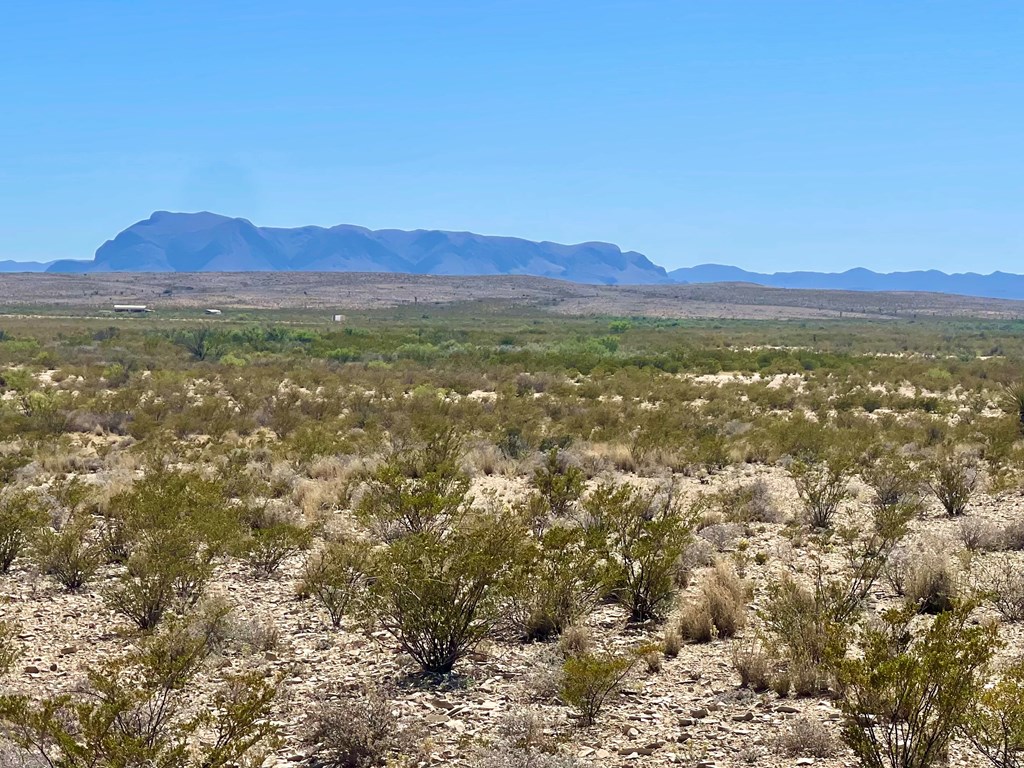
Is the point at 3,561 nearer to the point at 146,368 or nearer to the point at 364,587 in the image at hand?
the point at 364,587

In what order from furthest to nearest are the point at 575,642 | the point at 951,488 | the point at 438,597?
the point at 951,488
the point at 575,642
the point at 438,597

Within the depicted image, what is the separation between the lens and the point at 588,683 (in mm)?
6660

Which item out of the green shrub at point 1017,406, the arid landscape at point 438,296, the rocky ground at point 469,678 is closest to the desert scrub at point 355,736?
the rocky ground at point 469,678

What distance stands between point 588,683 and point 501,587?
1698 millimetres

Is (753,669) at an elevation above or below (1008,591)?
below

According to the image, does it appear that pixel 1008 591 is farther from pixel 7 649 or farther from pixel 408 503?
pixel 7 649

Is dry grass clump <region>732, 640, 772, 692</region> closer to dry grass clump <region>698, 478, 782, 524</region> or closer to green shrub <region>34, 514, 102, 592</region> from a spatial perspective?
dry grass clump <region>698, 478, 782, 524</region>

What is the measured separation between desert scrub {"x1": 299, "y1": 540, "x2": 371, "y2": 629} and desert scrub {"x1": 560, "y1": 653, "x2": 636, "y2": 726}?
2639mm

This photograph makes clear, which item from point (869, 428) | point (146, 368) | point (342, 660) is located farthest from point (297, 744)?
point (146, 368)

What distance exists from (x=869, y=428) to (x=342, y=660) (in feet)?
57.3

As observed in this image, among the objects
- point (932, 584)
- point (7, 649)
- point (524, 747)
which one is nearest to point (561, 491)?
point (932, 584)

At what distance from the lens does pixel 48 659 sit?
7844 mm

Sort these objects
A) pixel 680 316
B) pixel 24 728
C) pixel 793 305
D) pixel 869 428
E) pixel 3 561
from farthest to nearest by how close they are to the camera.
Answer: pixel 793 305, pixel 680 316, pixel 869 428, pixel 3 561, pixel 24 728

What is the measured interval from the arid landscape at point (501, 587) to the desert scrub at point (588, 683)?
2cm
